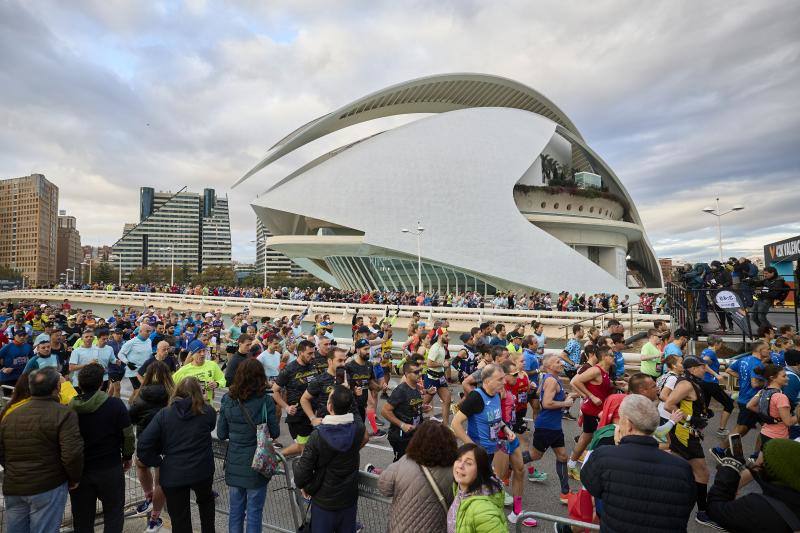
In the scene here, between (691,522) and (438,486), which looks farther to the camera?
(691,522)

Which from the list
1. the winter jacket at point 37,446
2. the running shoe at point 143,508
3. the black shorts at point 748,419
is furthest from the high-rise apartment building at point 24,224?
the black shorts at point 748,419

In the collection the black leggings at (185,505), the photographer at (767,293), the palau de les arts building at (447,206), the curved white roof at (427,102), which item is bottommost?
the black leggings at (185,505)

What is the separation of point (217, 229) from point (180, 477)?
562ft

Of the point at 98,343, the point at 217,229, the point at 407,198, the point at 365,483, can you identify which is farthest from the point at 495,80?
the point at 217,229

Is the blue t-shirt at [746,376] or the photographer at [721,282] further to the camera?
the photographer at [721,282]

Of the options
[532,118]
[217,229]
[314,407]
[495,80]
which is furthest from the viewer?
[217,229]

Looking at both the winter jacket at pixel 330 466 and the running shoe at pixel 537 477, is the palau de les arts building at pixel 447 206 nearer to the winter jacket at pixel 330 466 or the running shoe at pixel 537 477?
the running shoe at pixel 537 477

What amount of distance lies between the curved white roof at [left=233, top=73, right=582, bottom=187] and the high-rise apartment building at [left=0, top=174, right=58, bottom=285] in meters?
129

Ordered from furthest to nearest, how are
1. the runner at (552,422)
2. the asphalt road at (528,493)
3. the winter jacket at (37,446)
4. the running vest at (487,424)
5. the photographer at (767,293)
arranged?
1. the photographer at (767,293)
2. the runner at (552,422)
3. the running vest at (487,424)
4. the asphalt road at (528,493)
5. the winter jacket at (37,446)

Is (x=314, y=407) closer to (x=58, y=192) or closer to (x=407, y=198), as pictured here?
(x=407, y=198)

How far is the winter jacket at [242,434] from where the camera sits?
12.3ft

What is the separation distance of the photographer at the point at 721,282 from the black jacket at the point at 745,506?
32.6 feet

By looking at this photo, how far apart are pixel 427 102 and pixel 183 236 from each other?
5119 inches

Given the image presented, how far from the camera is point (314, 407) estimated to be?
5.02m
